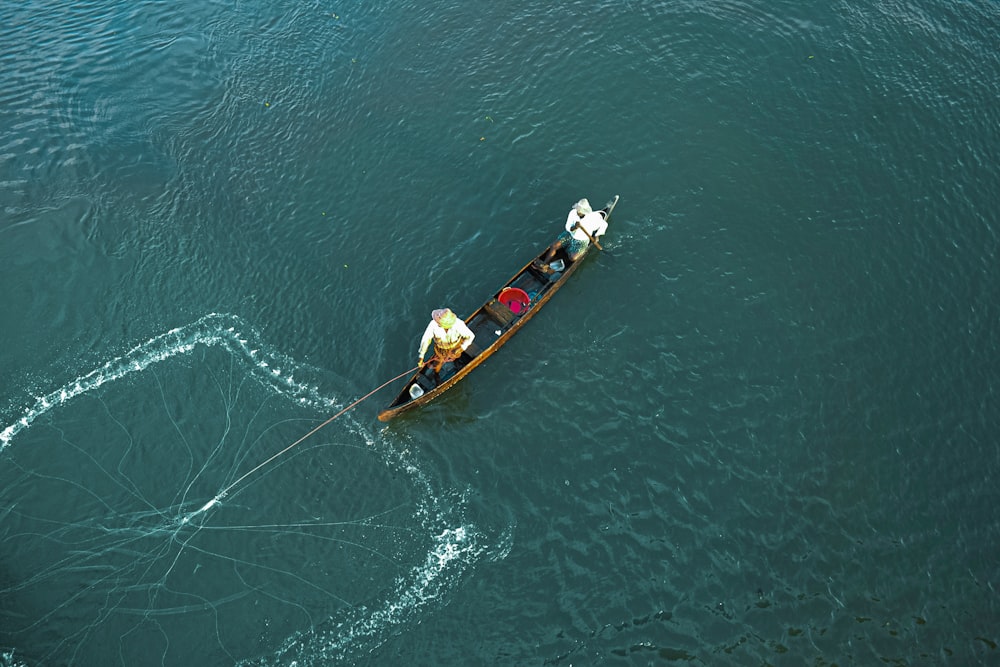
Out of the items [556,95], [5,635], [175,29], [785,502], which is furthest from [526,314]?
[175,29]

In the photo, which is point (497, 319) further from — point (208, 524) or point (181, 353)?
point (208, 524)

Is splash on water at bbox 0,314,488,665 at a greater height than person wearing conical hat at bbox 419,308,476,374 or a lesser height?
lesser

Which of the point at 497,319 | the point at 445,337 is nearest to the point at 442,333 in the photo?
the point at 445,337

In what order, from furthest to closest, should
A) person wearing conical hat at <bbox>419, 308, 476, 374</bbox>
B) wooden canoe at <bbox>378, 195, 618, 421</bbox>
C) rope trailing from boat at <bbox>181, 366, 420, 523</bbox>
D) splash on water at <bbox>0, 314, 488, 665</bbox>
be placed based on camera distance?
1. wooden canoe at <bbox>378, 195, 618, 421</bbox>
2. person wearing conical hat at <bbox>419, 308, 476, 374</bbox>
3. rope trailing from boat at <bbox>181, 366, 420, 523</bbox>
4. splash on water at <bbox>0, 314, 488, 665</bbox>

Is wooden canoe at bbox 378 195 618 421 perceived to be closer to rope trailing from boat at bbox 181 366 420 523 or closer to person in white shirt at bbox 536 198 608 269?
person in white shirt at bbox 536 198 608 269

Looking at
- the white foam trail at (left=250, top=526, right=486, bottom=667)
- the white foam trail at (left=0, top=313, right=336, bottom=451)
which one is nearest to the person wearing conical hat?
the white foam trail at (left=0, top=313, right=336, bottom=451)

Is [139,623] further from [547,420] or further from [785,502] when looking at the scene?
[785,502]

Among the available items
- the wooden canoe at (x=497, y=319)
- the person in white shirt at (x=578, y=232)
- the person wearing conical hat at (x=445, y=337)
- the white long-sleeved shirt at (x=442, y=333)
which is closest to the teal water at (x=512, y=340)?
the wooden canoe at (x=497, y=319)

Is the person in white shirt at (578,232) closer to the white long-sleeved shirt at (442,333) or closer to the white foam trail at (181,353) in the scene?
the white long-sleeved shirt at (442,333)
